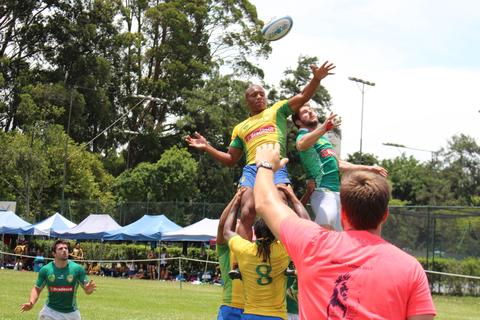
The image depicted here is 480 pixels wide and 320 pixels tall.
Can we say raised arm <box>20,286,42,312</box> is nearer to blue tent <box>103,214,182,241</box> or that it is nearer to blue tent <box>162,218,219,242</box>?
blue tent <box>162,218,219,242</box>

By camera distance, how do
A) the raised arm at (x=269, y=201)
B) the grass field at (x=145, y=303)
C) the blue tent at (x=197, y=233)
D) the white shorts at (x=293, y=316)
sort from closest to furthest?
the raised arm at (x=269, y=201), the white shorts at (x=293, y=316), the grass field at (x=145, y=303), the blue tent at (x=197, y=233)

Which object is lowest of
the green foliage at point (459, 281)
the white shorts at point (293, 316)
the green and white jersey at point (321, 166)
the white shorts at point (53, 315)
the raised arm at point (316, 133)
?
the green foliage at point (459, 281)

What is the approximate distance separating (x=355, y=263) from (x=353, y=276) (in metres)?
0.06

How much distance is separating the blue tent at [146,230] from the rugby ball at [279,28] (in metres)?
26.5

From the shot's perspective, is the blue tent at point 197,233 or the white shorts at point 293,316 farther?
the blue tent at point 197,233

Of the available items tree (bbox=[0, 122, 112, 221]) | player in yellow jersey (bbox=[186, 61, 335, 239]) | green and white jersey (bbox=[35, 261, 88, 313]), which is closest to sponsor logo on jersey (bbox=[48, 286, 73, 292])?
green and white jersey (bbox=[35, 261, 88, 313])

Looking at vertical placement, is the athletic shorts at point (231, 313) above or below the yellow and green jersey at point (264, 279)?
below

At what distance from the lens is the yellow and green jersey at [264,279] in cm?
673

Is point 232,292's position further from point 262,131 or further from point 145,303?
point 145,303

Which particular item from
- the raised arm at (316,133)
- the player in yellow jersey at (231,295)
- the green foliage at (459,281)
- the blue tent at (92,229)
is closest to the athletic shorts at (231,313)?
the player in yellow jersey at (231,295)

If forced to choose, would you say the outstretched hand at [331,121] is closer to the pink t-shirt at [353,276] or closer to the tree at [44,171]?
the pink t-shirt at [353,276]

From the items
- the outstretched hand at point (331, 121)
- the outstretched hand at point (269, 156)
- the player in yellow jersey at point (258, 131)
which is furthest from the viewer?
the player in yellow jersey at point (258, 131)

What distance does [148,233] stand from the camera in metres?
37.5

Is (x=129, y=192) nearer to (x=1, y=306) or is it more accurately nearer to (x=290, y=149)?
(x=290, y=149)
